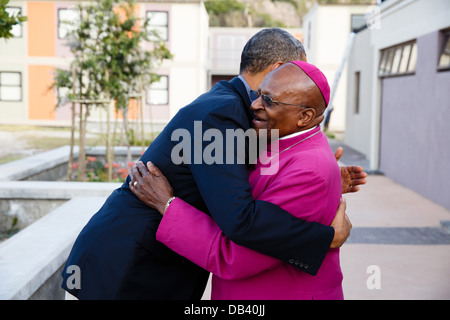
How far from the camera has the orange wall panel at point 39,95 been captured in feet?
87.0

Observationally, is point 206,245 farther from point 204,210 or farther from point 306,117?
point 306,117

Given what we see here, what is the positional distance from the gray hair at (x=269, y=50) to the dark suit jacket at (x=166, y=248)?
0.35 feet

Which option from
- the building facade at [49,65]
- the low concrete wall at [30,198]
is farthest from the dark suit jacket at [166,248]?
the building facade at [49,65]

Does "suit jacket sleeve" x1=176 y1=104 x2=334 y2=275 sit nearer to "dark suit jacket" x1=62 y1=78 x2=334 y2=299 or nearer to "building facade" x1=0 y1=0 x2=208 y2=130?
"dark suit jacket" x1=62 y1=78 x2=334 y2=299

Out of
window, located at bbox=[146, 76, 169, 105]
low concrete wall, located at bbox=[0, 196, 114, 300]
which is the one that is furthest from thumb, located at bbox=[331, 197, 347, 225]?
window, located at bbox=[146, 76, 169, 105]

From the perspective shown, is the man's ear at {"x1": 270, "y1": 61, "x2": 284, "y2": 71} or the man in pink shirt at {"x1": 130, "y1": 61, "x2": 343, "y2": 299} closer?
the man in pink shirt at {"x1": 130, "y1": 61, "x2": 343, "y2": 299}

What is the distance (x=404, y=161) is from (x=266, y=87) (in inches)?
401

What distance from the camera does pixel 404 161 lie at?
11445 millimetres

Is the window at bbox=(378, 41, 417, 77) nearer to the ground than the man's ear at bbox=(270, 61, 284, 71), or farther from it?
farther from it

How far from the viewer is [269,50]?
217 cm

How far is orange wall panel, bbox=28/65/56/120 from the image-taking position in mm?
26516

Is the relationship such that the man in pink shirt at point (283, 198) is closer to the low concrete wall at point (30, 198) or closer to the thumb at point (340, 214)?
the thumb at point (340, 214)

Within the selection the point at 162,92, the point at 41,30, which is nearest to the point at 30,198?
the point at 162,92
